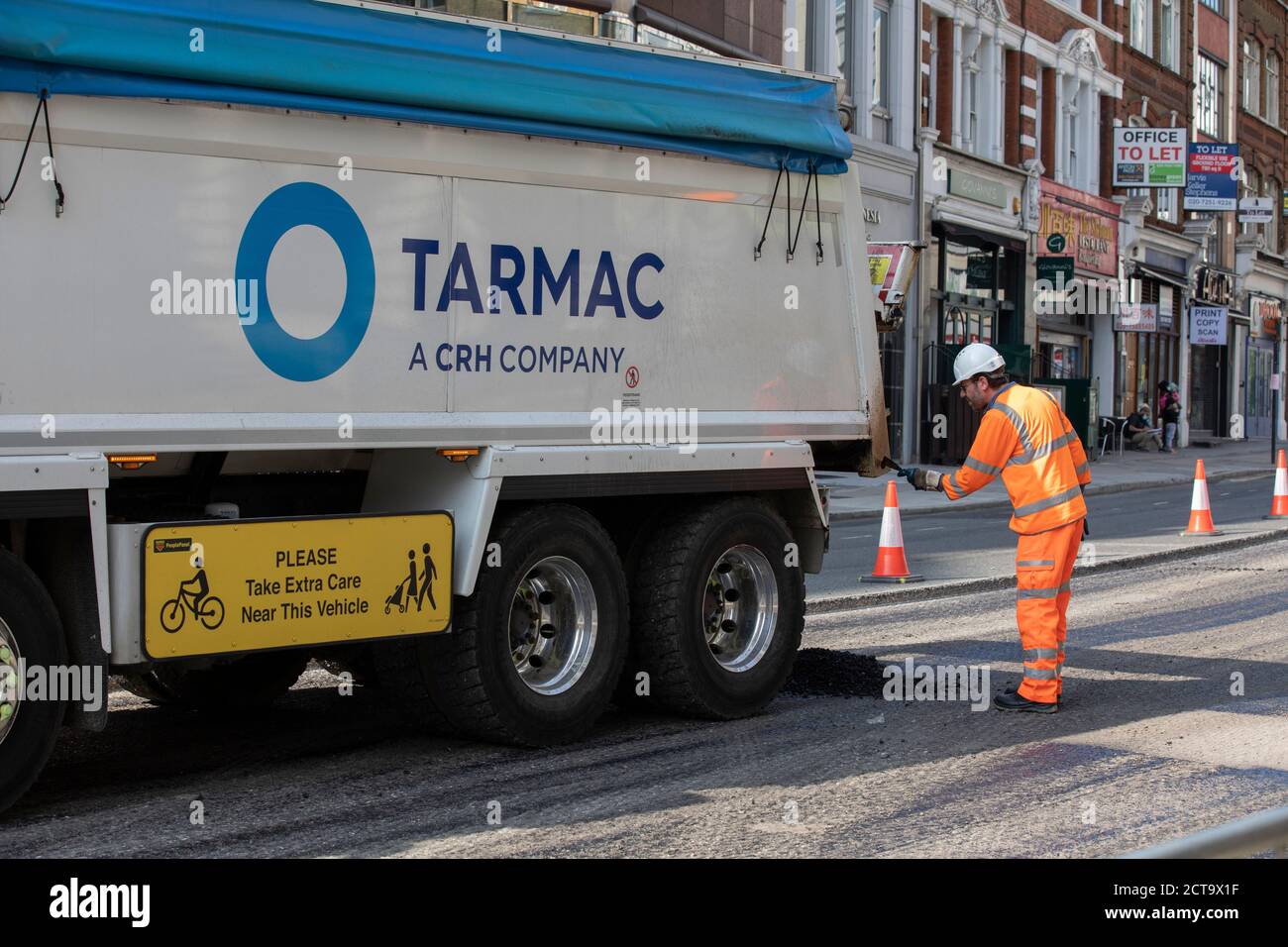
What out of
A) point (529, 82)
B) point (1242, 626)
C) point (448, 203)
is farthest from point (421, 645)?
point (1242, 626)

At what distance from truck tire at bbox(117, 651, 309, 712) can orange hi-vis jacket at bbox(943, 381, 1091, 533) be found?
3.50 meters

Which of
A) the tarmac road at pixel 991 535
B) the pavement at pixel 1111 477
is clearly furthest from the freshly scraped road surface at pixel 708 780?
the pavement at pixel 1111 477

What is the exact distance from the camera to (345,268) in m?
6.72

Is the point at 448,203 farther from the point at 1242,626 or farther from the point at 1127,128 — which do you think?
the point at 1127,128

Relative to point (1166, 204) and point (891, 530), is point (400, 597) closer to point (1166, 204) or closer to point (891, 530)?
point (891, 530)

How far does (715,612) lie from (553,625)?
111 centimetres

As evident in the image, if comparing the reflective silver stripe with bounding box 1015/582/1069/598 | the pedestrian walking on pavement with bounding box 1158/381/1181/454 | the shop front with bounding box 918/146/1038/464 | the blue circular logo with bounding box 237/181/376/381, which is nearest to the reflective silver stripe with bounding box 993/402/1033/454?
the reflective silver stripe with bounding box 1015/582/1069/598

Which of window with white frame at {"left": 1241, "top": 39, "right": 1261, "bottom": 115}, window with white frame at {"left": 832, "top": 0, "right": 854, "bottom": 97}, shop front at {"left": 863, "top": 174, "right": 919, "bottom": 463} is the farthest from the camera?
window with white frame at {"left": 1241, "top": 39, "right": 1261, "bottom": 115}

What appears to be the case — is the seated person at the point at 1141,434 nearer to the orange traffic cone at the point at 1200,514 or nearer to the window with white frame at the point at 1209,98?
the window with white frame at the point at 1209,98

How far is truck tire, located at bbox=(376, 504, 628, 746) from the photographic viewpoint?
7.25 m

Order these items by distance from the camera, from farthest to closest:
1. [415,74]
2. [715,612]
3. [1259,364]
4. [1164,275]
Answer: [1259,364]
[1164,275]
[715,612]
[415,74]

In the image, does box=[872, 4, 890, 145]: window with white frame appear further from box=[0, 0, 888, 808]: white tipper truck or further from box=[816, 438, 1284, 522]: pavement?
box=[0, 0, 888, 808]: white tipper truck

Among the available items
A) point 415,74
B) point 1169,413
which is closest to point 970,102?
point 1169,413

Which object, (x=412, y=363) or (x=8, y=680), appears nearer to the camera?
(x=8, y=680)
